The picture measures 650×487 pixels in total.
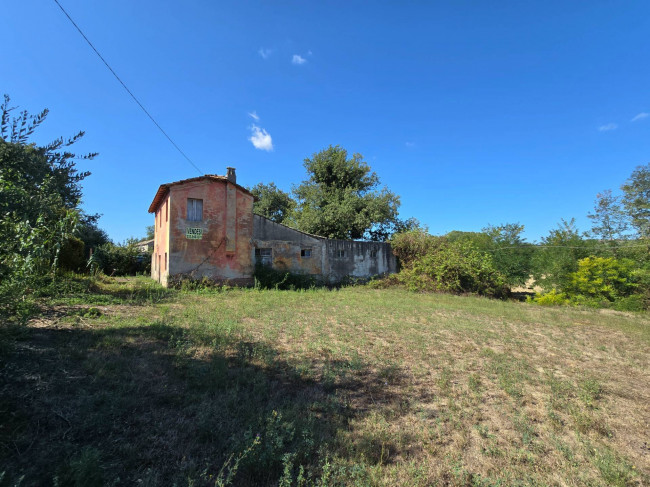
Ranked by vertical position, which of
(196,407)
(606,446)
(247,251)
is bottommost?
(606,446)

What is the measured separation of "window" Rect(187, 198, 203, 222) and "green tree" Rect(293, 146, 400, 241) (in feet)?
32.8

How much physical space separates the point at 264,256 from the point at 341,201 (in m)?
10.1

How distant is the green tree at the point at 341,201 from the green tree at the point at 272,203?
482 centimetres

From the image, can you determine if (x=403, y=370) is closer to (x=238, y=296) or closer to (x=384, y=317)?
(x=384, y=317)

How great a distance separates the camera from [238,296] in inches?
450

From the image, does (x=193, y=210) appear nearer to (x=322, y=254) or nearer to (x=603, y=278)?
(x=322, y=254)

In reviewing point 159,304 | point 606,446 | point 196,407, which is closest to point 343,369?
point 196,407

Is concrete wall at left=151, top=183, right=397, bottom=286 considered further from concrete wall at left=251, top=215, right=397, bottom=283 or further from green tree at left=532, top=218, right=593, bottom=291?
green tree at left=532, top=218, right=593, bottom=291

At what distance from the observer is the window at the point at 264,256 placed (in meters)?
15.5

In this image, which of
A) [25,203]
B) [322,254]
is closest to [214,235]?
[322,254]

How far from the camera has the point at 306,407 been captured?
3.23m

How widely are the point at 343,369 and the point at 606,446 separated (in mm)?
2980

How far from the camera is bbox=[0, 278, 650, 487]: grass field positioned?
229 cm

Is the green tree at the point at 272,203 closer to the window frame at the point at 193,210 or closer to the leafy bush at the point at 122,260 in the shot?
the leafy bush at the point at 122,260
